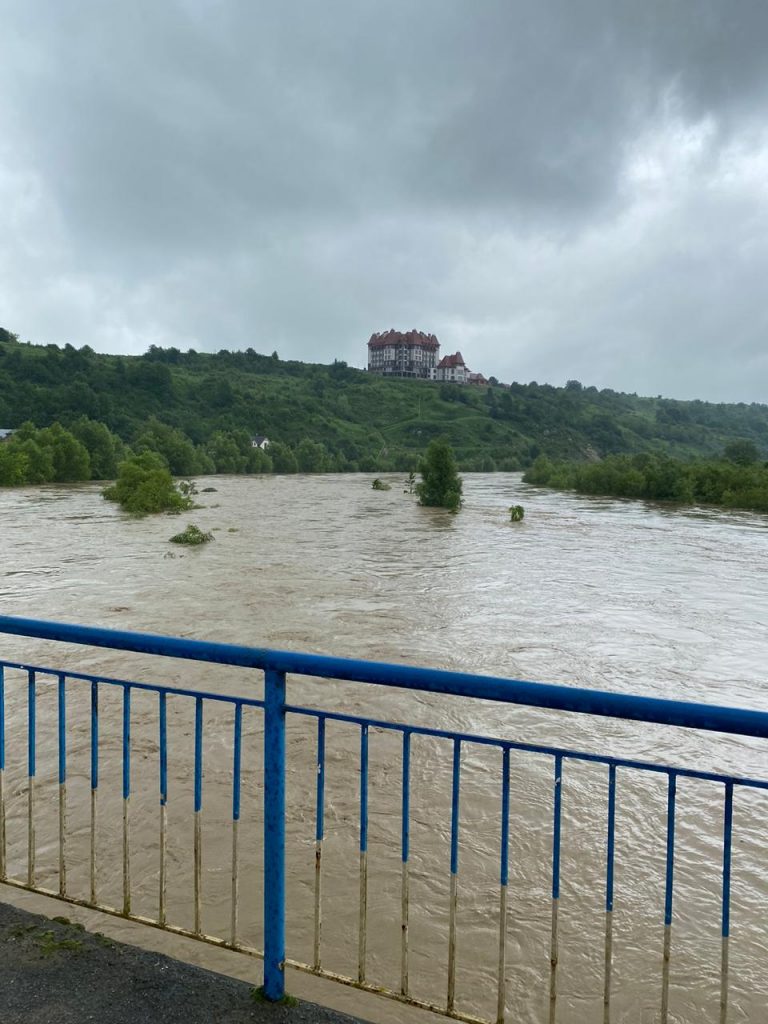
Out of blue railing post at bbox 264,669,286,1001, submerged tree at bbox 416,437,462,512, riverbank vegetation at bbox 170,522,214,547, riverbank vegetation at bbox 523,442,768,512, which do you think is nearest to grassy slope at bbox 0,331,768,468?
riverbank vegetation at bbox 523,442,768,512

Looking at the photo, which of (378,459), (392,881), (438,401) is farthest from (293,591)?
(438,401)

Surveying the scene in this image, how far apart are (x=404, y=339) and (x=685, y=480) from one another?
407 ft

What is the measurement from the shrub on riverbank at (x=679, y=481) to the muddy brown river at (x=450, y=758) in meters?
23.7

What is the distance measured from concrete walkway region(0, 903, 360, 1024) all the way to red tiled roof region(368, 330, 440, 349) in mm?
163019

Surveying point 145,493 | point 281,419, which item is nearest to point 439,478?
point 145,493

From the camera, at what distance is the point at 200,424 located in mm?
94500

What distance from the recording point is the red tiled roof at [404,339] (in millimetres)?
162125

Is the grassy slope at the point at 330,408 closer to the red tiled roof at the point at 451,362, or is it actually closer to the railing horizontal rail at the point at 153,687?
the red tiled roof at the point at 451,362

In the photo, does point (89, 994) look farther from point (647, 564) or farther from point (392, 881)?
point (647, 564)

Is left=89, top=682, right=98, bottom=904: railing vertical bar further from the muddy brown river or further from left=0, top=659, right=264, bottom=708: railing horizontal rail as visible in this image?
the muddy brown river

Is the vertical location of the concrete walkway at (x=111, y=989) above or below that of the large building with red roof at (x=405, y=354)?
below

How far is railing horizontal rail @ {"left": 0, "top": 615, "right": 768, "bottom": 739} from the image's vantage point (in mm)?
2070

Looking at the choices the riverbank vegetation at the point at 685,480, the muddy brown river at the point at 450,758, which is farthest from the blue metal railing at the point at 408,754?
the riverbank vegetation at the point at 685,480

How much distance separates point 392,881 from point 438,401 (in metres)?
121
